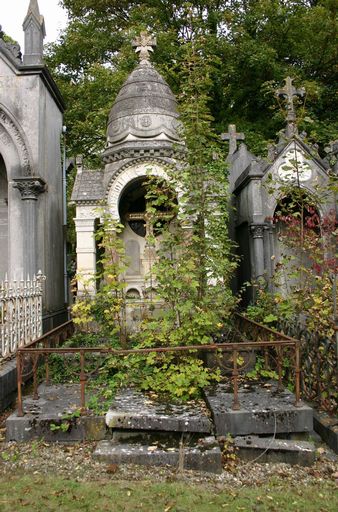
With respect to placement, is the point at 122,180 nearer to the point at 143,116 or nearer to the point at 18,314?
the point at 143,116

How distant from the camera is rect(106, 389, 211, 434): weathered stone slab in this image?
13.8 ft

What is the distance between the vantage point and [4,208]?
36.1 feet

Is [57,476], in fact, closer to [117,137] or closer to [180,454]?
[180,454]

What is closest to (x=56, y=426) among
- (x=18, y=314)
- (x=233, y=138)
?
(x=18, y=314)

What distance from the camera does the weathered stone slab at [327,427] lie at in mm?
4359

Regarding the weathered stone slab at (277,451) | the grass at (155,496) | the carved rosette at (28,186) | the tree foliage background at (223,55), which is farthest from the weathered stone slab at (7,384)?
the tree foliage background at (223,55)

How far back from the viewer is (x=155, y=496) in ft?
11.3

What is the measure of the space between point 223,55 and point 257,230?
1076 cm

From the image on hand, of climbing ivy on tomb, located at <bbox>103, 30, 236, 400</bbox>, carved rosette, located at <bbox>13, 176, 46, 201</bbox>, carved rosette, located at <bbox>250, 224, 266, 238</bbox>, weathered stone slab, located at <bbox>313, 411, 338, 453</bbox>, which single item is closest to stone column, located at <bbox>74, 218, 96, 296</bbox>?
carved rosette, located at <bbox>13, 176, 46, 201</bbox>

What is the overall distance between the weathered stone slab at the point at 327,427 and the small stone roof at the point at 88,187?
19.4 feet

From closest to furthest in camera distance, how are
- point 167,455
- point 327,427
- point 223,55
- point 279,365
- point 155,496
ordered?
1. point 155,496
2. point 167,455
3. point 327,427
4. point 279,365
5. point 223,55

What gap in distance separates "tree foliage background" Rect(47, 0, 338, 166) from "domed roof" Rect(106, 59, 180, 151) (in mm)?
5206

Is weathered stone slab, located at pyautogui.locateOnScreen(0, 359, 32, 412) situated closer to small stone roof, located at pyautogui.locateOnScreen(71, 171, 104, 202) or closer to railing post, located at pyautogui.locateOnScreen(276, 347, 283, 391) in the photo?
railing post, located at pyautogui.locateOnScreen(276, 347, 283, 391)

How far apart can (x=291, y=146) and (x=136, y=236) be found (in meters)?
4.31
